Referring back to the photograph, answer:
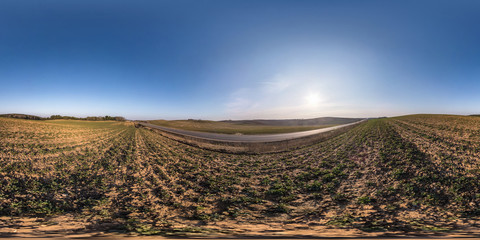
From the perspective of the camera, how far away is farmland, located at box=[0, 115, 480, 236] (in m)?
2.83

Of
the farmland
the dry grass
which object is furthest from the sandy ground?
the dry grass

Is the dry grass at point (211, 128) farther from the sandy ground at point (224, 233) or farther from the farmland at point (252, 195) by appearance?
the sandy ground at point (224, 233)

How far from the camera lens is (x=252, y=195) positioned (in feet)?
13.3

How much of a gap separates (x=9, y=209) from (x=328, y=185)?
7.10 m

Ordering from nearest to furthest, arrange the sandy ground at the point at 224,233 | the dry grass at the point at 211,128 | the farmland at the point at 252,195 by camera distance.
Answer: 1. the sandy ground at the point at 224,233
2. the farmland at the point at 252,195
3. the dry grass at the point at 211,128

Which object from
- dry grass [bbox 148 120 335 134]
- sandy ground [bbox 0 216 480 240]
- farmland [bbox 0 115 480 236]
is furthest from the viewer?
dry grass [bbox 148 120 335 134]

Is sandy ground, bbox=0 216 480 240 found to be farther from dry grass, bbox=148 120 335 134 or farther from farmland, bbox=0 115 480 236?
dry grass, bbox=148 120 335 134

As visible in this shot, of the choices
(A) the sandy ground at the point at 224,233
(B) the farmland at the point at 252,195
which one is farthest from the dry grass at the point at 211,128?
(A) the sandy ground at the point at 224,233

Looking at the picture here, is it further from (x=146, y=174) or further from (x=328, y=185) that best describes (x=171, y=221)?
(x=328, y=185)

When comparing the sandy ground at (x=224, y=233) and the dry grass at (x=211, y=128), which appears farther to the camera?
the dry grass at (x=211, y=128)

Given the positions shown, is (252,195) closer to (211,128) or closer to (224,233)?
(224,233)

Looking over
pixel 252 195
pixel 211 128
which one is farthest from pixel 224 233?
pixel 211 128

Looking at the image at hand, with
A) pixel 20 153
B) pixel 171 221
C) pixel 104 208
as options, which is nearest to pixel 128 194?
pixel 104 208

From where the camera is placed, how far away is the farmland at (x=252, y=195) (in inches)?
112
